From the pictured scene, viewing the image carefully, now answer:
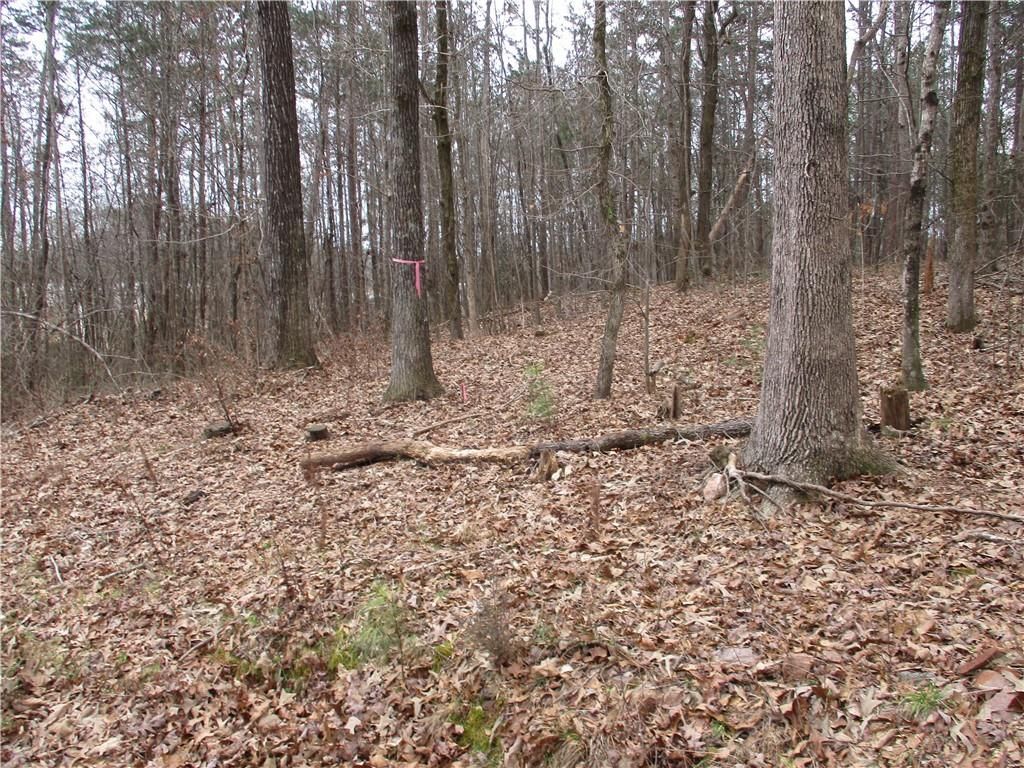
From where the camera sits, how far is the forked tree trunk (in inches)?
196

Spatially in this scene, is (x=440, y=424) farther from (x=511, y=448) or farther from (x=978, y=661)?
(x=978, y=661)

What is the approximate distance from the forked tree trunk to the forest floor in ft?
1.54

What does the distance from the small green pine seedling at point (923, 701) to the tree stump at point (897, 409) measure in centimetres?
392

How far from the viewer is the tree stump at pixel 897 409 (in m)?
6.48

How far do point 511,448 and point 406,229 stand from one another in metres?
4.22

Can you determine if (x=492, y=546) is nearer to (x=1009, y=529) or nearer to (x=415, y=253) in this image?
(x=1009, y=529)

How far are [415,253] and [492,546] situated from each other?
5.61 meters

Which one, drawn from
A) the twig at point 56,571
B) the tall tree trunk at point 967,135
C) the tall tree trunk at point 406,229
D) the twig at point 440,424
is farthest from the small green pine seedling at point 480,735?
the tall tree trunk at point 967,135

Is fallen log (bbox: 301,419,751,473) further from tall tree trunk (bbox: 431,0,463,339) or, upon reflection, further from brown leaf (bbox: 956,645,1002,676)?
tall tree trunk (bbox: 431,0,463,339)

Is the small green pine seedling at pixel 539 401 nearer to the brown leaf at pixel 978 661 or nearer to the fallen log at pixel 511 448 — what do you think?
the fallen log at pixel 511 448

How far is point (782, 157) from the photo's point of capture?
17.0 feet

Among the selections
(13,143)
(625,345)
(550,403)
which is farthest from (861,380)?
(13,143)

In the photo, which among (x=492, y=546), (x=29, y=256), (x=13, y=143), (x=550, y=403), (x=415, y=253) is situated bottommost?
(x=492, y=546)

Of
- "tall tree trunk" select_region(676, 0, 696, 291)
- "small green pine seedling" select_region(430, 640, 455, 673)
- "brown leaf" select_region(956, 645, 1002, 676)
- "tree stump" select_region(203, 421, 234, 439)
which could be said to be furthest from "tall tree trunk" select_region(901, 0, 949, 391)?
"tall tree trunk" select_region(676, 0, 696, 291)
